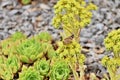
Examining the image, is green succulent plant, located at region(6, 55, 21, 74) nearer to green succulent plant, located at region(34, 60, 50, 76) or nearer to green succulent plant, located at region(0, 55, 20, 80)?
green succulent plant, located at region(0, 55, 20, 80)

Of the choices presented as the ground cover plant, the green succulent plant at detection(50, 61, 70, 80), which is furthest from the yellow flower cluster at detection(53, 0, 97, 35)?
the ground cover plant

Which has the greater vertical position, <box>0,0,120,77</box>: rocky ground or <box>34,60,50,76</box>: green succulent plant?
<box>34,60,50,76</box>: green succulent plant

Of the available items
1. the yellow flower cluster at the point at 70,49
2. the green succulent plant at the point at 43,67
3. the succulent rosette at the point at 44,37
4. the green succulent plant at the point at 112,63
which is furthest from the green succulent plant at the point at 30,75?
the succulent rosette at the point at 44,37

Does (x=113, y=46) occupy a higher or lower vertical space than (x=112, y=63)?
higher

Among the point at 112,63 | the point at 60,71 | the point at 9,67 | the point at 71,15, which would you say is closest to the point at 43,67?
the point at 60,71

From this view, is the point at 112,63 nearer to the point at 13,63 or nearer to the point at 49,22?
the point at 13,63

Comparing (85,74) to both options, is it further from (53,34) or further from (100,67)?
(53,34)

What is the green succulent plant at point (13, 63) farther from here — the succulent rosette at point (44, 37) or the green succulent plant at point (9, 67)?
the succulent rosette at point (44, 37)

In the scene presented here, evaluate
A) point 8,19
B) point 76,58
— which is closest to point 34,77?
point 76,58
